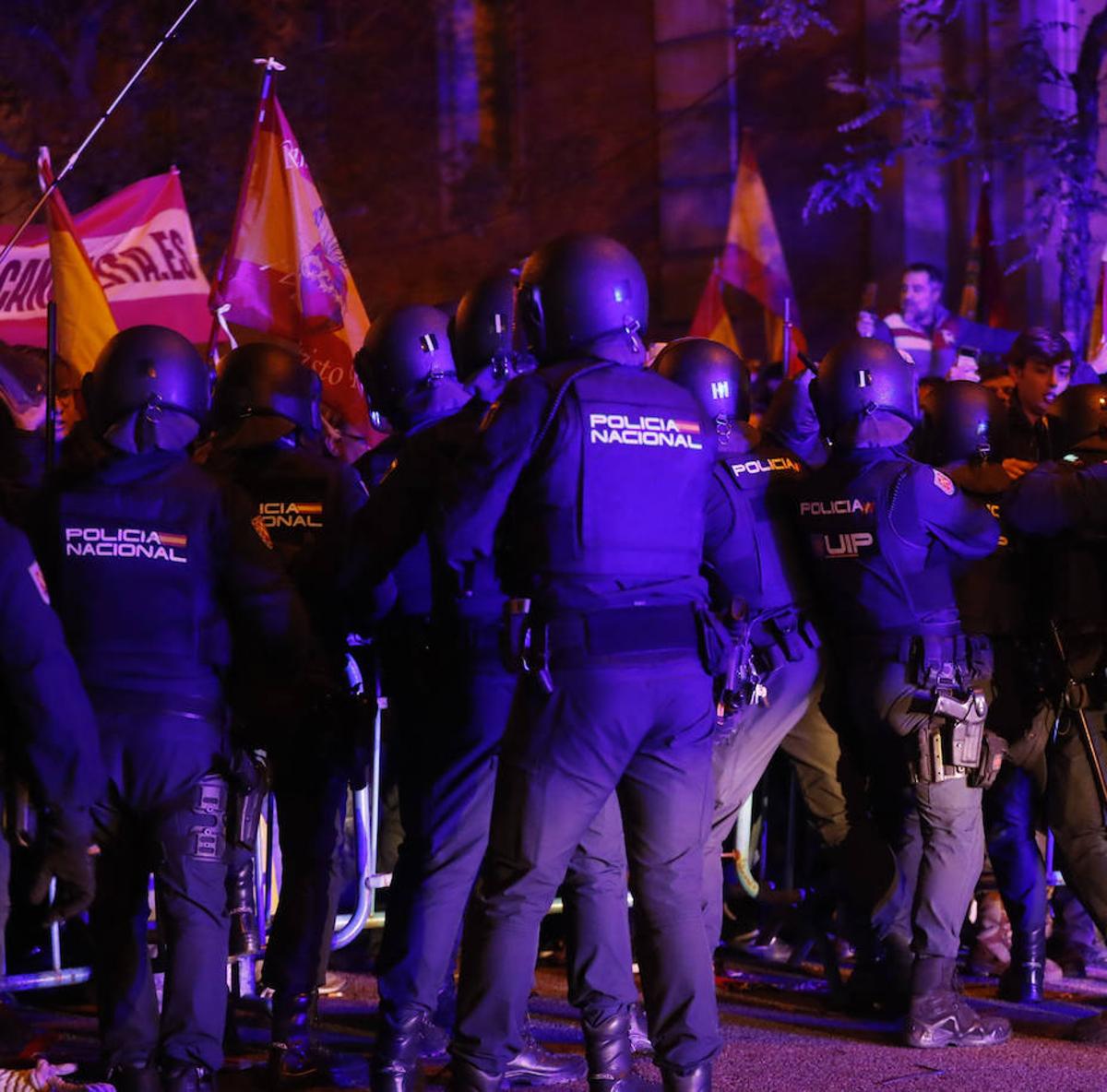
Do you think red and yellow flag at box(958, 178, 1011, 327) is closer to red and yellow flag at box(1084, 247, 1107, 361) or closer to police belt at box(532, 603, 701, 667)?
red and yellow flag at box(1084, 247, 1107, 361)

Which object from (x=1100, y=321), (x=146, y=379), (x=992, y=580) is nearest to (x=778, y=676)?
(x=992, y=580)

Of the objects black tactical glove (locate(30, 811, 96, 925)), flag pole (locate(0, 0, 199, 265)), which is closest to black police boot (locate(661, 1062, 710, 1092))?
black tactical glove (locate(30, 811, 96, 925))

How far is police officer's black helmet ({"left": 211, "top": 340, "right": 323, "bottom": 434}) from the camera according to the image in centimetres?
615

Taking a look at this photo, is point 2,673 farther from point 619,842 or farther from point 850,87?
point 850,87

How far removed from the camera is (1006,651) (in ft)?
23.2

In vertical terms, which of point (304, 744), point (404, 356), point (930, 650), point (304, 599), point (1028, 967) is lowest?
point (1028, 967)

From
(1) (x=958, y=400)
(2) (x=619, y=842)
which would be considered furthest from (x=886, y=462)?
(2) (x=619, y=842)

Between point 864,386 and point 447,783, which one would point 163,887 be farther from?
point 864,386

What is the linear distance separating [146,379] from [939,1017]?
141 inches

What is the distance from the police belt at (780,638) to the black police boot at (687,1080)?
77.1 inches

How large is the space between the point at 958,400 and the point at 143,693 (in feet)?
11.9

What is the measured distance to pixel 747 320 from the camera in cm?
1788

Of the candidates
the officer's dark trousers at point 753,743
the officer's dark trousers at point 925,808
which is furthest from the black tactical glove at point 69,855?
the officer's dark trousers at point 925,808

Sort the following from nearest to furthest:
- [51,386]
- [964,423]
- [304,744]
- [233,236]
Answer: [304,744] → [51,386] → [964,423] → [233,236]
